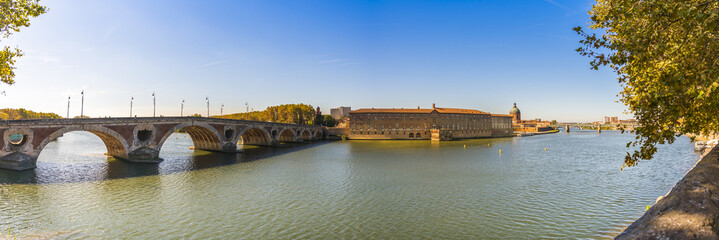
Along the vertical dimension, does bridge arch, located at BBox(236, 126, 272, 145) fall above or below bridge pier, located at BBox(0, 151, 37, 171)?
above

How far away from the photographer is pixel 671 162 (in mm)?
42688

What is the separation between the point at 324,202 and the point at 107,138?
132 feet

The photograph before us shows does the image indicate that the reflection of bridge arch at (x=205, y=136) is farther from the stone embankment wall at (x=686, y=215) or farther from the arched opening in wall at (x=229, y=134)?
the stone embankment wall at (x=686, y=215)

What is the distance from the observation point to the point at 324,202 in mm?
23094

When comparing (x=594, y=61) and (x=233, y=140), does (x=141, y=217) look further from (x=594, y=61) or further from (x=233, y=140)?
(x=233, y=140)

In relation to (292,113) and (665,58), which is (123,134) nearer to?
(665,58)

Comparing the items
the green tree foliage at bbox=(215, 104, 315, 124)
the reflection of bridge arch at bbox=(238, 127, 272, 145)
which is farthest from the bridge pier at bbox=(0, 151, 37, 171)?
the green tree foliage at bbox=(215, 104, 315, 124)

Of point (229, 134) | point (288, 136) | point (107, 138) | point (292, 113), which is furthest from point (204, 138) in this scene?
point (292, 113)

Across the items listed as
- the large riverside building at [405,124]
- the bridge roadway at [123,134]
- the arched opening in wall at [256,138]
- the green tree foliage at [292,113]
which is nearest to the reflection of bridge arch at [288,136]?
the arched opening in wall at [256,138]

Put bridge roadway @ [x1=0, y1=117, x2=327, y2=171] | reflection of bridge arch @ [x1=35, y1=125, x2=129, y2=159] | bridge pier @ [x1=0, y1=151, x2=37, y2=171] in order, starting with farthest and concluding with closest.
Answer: reflection of bridge arch @ [x1=35, y1=125, x2=129, y2=159]
bridge roadway @ [x1=0, y1=117, x2=327, y2=171]
bridge pier @ [x1=0, y1=151, x2=37, y2=171]

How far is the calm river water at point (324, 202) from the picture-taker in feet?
56.2

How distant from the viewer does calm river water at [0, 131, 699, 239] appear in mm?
17125

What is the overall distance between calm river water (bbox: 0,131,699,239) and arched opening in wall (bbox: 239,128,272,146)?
121 feet

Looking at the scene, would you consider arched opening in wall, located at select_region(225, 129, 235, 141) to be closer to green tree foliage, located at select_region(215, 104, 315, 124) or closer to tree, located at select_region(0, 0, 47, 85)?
tree, located at select_region(0, 0, 47, 85)
